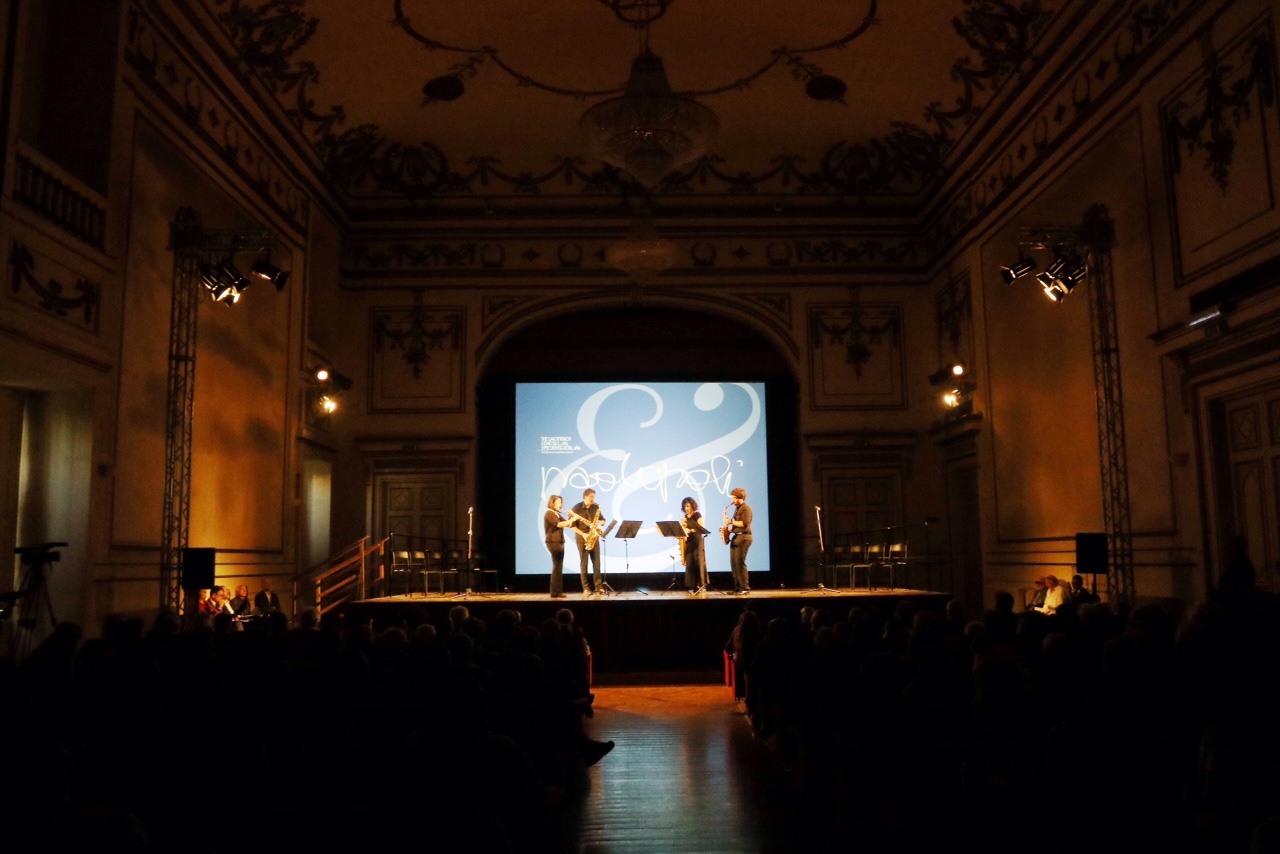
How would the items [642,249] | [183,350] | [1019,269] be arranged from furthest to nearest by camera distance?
[642,249]
[1019,269]
[183,350]

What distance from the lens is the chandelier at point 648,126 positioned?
349 inches

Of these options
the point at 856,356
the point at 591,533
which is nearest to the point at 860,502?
the point at 856,356

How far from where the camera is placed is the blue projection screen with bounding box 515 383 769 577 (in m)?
14.7

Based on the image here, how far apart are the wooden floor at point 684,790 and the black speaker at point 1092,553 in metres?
3.33

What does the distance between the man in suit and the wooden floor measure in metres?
4.11

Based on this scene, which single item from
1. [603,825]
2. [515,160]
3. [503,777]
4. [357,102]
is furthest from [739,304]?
[503,777]

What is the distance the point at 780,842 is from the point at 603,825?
2.77 ft

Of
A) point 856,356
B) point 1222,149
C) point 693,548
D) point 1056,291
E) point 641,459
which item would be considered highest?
point 1222,149

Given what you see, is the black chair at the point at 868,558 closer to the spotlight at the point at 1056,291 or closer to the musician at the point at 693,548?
the musician at the point at 693,548

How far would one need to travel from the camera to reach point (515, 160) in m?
14.1

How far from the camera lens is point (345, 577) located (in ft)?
45.5

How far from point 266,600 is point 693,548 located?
5.03 metres

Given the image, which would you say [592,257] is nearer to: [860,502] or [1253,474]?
[860,502]

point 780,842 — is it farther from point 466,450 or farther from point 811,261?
point 811,261
